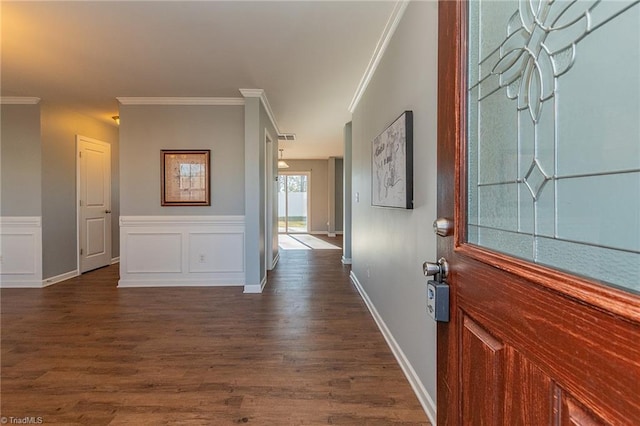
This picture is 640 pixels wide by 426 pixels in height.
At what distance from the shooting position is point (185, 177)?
4.22m

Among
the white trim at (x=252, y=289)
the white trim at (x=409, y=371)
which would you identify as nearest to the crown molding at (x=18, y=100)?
the white trim at (x=252, y=289)

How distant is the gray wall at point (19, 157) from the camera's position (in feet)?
13.5

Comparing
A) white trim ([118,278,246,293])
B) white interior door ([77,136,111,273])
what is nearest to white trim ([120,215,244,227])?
white trim ([118,278,246,293])

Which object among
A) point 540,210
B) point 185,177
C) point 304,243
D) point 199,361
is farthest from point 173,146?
point 304,243

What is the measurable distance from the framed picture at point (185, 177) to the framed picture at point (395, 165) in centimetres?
240

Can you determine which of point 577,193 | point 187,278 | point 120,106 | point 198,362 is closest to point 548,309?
point 577,193

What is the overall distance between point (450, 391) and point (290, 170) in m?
9.48

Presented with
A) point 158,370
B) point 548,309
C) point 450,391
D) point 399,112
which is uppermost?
point 399,112

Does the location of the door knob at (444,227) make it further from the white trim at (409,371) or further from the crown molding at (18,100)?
the crown molding at (18,100)

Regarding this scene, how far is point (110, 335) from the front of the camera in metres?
2.66

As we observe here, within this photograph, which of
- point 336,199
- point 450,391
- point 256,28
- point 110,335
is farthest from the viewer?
point 336,199

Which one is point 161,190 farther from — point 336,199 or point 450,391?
point 336,199

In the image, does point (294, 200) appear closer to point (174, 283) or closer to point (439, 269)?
point (174, 283)

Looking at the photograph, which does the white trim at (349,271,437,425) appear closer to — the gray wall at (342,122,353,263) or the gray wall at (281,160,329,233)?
the gray wall at (342,122,353,263)
